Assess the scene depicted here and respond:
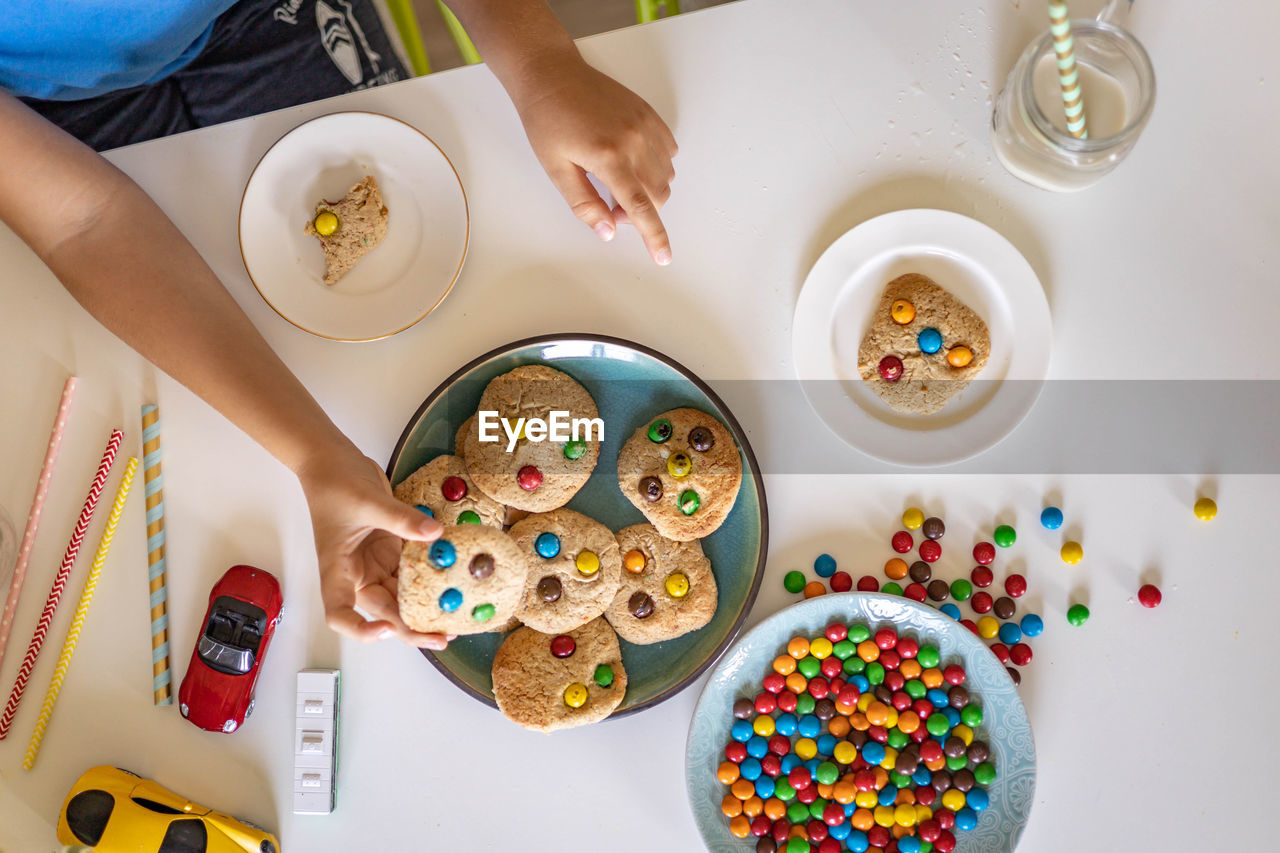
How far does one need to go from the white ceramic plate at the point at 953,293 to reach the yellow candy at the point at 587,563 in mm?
375

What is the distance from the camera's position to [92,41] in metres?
1.16

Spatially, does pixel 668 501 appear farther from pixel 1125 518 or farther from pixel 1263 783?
pixel 1263 783

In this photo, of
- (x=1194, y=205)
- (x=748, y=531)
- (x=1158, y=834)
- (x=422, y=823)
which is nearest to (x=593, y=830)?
(x=422, y=823)

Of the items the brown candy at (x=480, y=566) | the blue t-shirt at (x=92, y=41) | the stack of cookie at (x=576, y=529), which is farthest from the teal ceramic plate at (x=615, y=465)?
the blue t-shirt at (x=92, y=41)

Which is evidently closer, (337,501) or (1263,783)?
(337,501)

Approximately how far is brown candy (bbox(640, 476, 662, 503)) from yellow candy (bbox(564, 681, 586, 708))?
0.91 ft

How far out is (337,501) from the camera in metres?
1.02

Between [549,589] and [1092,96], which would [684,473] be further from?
[1092,96]

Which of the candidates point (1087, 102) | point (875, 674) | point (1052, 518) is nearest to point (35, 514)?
point (875, 674)

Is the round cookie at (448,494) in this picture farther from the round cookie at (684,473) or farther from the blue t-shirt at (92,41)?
the blue t-shirt at (92,41)

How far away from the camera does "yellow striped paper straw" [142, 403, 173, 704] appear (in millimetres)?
1227

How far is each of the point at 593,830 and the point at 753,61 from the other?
3.73ft

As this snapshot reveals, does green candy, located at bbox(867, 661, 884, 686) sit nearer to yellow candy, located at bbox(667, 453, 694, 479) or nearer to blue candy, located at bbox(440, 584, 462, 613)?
yellow candy, located at bbox(667, 453, 694, 479)

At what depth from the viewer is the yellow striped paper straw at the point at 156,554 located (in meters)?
1.23
